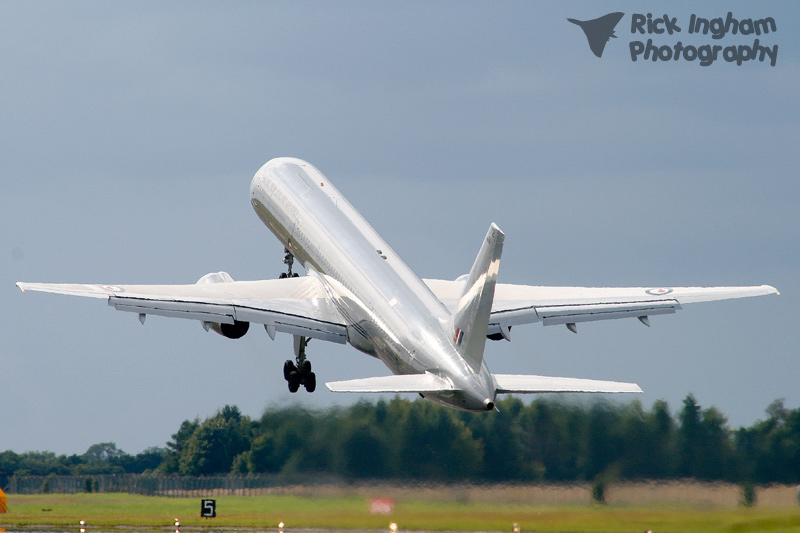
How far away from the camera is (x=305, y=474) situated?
1897 inches

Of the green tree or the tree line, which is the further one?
the green tree

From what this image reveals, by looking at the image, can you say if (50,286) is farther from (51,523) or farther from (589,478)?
(589,478)

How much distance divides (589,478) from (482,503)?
3.04 metres

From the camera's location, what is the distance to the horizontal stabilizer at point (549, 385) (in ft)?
133

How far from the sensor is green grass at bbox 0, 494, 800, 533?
43.6 meters

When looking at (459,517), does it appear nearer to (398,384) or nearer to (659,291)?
(398,384)

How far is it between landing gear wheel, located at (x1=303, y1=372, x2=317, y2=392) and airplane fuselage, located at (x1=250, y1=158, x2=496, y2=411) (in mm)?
3356

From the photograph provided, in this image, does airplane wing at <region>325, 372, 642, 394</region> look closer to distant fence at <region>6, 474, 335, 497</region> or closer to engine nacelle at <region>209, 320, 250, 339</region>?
distant fence at <region>6, 474, 335, 497</region>

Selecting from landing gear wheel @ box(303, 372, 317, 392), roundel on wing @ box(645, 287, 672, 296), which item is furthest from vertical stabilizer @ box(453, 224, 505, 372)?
landing gear wheel @ box(303, 372, 317, 392)

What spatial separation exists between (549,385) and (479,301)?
2.80 m

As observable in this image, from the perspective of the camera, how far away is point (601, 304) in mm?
49719

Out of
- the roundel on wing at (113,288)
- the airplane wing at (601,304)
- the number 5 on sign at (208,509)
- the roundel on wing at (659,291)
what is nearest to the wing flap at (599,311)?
the airplane wing at (601,304)

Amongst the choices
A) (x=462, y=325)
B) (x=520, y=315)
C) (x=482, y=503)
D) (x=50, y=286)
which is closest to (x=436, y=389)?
(x=462, y=325)

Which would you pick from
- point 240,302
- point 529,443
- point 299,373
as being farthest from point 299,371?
point 529,443
